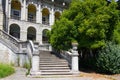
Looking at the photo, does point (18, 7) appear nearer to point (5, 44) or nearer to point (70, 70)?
point (5, 44)

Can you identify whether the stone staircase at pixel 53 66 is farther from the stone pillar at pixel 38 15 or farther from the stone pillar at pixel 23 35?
the stone pillar at pixel 38 15

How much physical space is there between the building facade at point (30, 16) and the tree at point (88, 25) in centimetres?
1537

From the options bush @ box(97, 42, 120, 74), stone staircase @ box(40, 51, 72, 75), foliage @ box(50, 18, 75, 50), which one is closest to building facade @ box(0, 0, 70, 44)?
foliage @ box(50, 18, 75, 50)

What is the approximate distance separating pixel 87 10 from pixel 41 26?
2002 cm

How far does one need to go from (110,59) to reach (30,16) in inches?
887

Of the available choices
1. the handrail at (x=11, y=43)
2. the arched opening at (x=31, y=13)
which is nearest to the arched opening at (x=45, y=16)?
the arched opening at (x=31, y=13)

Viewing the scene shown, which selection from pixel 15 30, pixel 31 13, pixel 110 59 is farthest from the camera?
pixel 31 13

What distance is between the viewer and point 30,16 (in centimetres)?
4131

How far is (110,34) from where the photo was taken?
22312 millimetres

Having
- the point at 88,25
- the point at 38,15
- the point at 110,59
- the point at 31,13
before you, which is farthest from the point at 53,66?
the point at 31,13

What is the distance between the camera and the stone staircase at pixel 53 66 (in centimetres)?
1942

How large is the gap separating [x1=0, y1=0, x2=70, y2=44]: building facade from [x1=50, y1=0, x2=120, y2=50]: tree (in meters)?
15.4

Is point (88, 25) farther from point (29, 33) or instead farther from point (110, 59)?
point (29, 33)

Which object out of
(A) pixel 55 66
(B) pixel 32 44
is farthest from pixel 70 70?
(B) pixel 32 44
